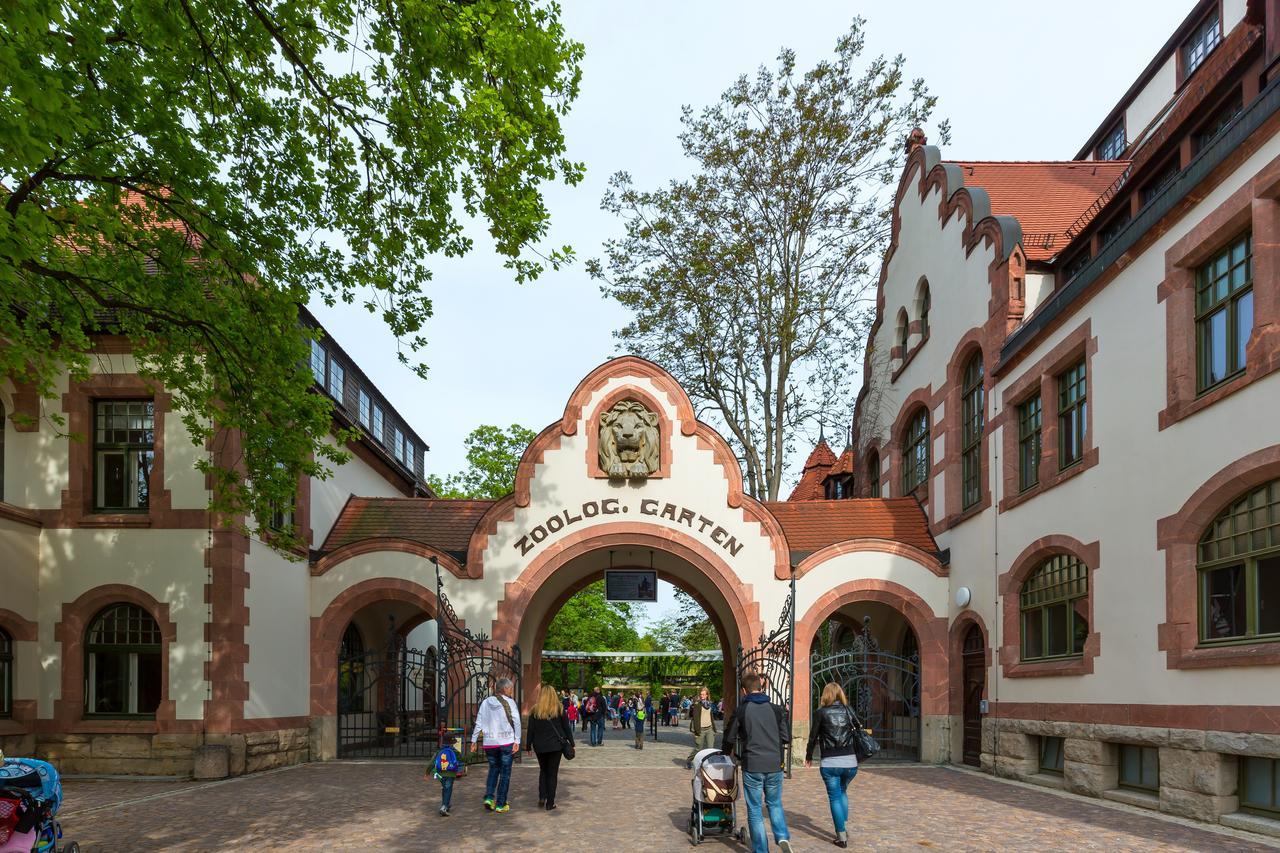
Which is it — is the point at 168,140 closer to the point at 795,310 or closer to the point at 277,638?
the point at 277,638

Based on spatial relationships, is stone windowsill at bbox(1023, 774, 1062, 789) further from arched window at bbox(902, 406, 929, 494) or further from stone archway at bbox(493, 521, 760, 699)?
arched window at bbox(902, 406, 929, 494)

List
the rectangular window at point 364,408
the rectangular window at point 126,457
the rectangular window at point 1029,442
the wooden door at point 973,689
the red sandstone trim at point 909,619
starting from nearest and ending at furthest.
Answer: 1. the rectangular window at point 1029,442
2. the rectangular window at point 126,457
3. the wooden door at point 973,689
4. the red sandstone trim at point 909,619
5. the rectangular window at point 364,408

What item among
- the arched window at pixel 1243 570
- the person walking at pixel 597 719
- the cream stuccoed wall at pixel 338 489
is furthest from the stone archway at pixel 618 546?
the arched window at pixel 1243 570

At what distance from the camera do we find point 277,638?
18.6 meters

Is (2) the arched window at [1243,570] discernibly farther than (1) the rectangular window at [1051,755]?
No

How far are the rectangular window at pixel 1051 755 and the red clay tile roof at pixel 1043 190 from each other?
799 centimetres

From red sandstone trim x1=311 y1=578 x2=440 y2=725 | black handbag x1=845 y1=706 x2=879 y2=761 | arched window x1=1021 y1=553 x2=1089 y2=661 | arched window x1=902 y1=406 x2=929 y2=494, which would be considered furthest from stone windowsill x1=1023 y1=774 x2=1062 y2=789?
red sandstone trim x1=311 y1=578 x2=440 y2=725

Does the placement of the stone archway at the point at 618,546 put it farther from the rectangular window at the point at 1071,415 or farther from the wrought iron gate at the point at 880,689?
the rectangular window at the point at 1071,415

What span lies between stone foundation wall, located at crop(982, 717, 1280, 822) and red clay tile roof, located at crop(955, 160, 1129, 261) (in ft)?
26.4

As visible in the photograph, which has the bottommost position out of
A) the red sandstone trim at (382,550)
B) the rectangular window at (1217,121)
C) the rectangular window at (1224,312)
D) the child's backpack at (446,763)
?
the child's backpack at (446,763)

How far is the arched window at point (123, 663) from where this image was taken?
16906 millimetres

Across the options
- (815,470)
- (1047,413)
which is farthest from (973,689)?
(815,470)

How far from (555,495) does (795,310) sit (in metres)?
10.6

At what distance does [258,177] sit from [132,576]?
8494mm
